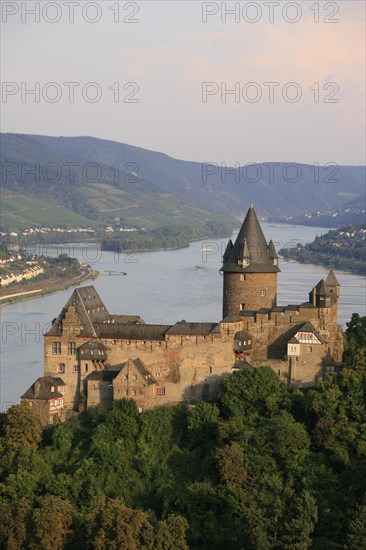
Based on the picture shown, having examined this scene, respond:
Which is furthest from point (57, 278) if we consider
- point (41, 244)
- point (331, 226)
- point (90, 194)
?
point (90, 194)

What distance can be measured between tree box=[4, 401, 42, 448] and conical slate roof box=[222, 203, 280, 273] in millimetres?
6763

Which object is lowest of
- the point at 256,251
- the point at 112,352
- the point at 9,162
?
the point at 112,352

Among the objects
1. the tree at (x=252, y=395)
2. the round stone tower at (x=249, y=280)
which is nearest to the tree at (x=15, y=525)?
the tree at (x=252, y=395)

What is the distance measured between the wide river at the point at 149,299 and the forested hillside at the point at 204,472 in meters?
8.22

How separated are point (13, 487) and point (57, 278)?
54.9m

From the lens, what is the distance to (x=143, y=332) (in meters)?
28.3

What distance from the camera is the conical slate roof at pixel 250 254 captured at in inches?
1174

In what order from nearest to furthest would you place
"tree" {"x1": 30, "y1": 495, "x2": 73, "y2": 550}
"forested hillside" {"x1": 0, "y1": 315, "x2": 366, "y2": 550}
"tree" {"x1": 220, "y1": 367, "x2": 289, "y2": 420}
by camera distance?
1. "forested hillside" {"x1": 0, "y1": 315, "x2": 366, "y2": 550}
2. "tree" {"x1": 30, "y1": 495, "x2": 73, "y2": 550}
3. "tree" {"x1": 220, "y1": 367, "x2": 289, "y2": 420}

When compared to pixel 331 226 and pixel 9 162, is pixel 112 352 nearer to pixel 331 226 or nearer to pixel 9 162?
pixel 331 226

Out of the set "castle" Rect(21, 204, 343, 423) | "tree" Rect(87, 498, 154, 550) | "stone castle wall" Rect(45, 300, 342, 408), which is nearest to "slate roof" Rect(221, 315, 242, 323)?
"castle" Rect(21, 204, 343, 423)

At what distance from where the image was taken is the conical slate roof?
1174 inches

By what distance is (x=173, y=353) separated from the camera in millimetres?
27766

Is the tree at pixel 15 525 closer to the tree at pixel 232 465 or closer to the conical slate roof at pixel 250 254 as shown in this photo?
the tree at pixel 232 465

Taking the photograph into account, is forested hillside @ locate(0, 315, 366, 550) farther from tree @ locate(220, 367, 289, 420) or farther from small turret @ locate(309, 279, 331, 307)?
small turret @ locate(309, 279, 331, 307)
